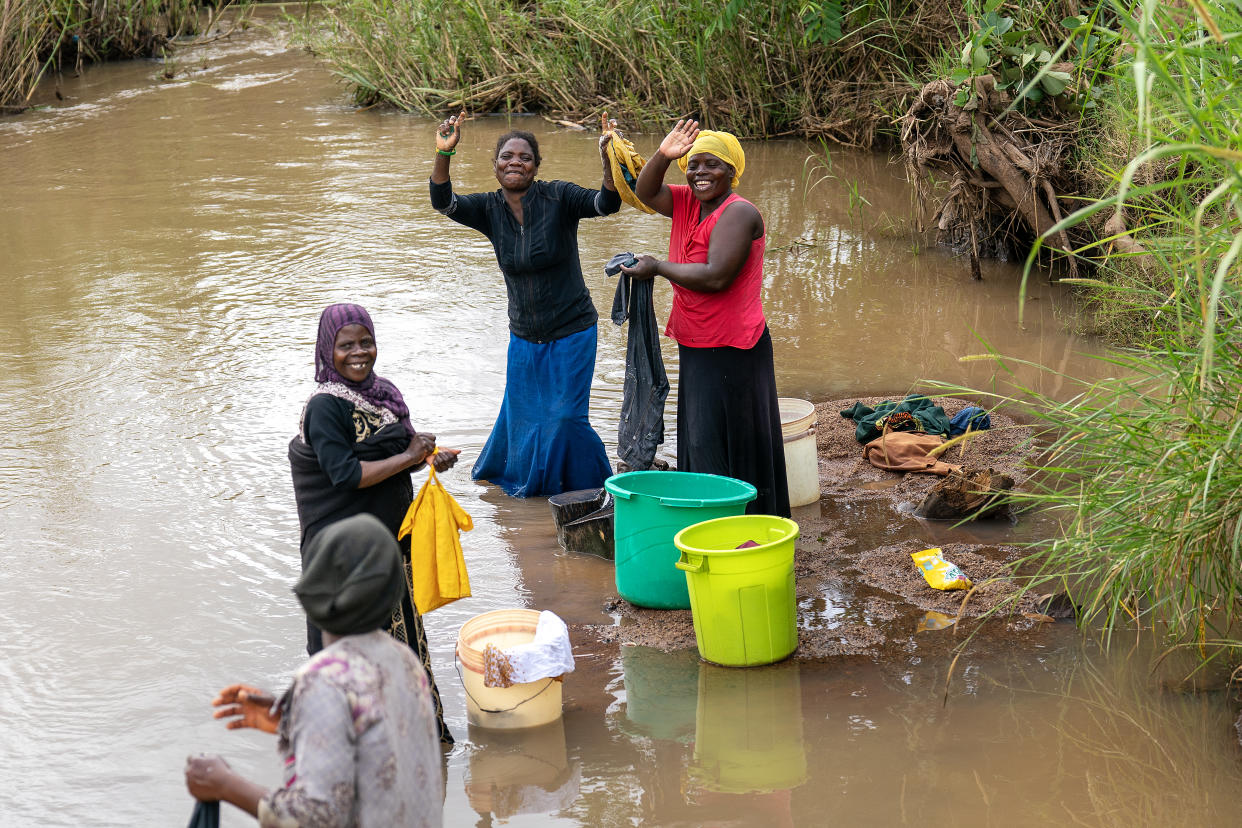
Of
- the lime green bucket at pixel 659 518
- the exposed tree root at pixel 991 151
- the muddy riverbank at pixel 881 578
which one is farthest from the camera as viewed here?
the exposed tree root at pixel 991 151

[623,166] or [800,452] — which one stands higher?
[623,166]

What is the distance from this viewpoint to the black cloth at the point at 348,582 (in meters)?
2.09

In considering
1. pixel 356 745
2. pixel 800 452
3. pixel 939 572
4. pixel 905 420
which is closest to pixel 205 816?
pixel 356 745

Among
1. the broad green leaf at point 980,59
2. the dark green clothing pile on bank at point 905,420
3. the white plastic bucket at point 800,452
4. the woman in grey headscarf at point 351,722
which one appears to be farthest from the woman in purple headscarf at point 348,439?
the broad green leaf at point 980,59

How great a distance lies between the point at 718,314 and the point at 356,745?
116 inches

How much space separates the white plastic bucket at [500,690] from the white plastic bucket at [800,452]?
1751mm

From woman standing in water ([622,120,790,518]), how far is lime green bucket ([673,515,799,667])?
2.21 ft

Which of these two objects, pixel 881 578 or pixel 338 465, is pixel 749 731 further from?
pixel 338 465

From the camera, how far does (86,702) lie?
162 inches

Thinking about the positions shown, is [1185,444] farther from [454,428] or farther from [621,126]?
[621,126]

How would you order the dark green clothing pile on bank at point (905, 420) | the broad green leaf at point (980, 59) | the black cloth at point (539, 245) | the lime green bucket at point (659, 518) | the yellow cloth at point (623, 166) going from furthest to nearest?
1. the broad green leaf at point (980, 59)
2. the dark green clothing pile on bank at point (905, 420)
3. the black cloth at point (539, 245)
4. the yellow cloth at point (623, 166)
5. the lime green bucket at point (659, 518)

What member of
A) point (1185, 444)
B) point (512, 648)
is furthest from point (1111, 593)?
point (512, 648)

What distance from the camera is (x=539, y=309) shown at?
556cm

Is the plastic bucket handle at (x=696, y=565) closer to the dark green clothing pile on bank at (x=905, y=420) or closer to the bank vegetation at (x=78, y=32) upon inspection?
the dark green clothing pile on bank at (x=905, y=420)
